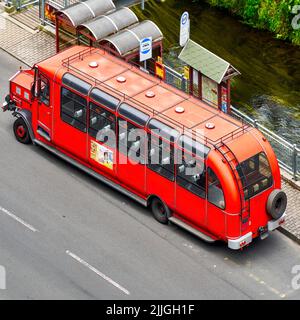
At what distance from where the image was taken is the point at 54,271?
34.9 meters

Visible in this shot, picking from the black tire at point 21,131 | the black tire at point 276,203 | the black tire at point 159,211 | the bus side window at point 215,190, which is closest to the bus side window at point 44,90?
the black tire at point 21,131

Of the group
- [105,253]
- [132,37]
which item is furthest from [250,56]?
[105,253]

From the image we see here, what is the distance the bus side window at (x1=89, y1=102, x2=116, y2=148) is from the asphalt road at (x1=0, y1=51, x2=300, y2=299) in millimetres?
1670

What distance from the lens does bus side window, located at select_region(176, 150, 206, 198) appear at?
3522 centimetres

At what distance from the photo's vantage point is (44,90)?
38812 mm

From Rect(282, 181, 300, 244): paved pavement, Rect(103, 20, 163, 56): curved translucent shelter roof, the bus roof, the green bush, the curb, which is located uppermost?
the bus roof

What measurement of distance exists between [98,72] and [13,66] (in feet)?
21.3

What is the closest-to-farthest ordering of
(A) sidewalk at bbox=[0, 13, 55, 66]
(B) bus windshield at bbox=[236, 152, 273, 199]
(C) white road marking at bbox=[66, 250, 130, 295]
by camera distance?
1. (C) white road marking at bbox=[66, 250, 130, 295]
2. (B) bus windshield at bbox=[236, 152, 273, 199]
3. (A) sidewalk at bbox=[0, 13, 55, 66]

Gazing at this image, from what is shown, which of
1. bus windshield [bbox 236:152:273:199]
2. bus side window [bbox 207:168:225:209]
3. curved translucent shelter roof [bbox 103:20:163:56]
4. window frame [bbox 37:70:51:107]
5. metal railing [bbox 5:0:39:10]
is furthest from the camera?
metal railing [bbox 5:0:39:10]

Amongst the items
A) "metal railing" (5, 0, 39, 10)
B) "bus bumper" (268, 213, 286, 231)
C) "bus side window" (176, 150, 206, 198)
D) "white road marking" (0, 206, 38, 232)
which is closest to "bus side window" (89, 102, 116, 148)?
"bus side window" (176, 150, 206, 198)

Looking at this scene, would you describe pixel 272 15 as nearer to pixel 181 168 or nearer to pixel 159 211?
pixel 159 211

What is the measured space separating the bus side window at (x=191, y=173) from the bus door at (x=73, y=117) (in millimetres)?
3592

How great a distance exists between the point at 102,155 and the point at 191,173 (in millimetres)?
3365

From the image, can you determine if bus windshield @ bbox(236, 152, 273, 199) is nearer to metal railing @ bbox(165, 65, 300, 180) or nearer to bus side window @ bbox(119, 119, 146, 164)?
metal railing @ bbox(165, 65, 300, 180)
